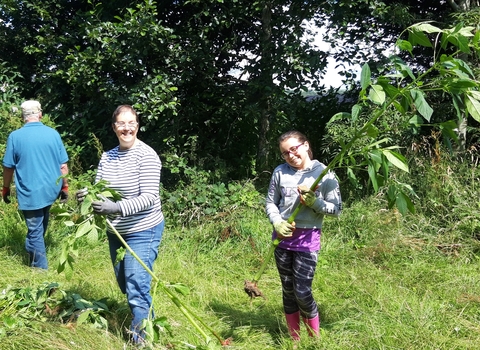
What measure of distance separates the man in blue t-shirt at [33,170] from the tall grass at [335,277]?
1.12 ft

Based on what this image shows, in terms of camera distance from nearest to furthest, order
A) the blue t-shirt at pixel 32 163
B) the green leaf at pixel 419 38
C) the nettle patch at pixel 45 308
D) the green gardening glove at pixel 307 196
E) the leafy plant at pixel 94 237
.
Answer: the green leaf at pixel 419 38 → the leafy plant at pixel 94 237 → the green gardening glove at pixel 307 196 → the nettle patch at pixel 45 308 → the blue t-shirt at pixel 32 163

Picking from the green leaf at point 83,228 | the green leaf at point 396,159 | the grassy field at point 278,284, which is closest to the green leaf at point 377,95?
the green leaf at point 396,159

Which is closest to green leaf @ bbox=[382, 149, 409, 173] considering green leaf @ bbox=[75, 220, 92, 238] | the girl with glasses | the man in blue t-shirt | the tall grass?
the girl with glasses

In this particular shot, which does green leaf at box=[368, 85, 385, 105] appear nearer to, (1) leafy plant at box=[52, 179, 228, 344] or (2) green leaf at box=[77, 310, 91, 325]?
(1) leafy plant at box=[52, 179, 228, 344]

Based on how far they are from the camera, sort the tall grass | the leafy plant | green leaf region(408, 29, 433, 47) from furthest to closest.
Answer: the tall grass → the leafy plant → green leaf region(408, 29, 433, 47)

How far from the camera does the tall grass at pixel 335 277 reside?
9.14ft

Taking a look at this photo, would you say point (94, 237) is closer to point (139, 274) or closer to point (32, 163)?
point (139, 274)

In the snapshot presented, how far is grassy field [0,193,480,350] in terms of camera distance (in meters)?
2.77

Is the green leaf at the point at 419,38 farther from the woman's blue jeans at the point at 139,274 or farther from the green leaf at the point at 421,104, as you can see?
the woman's blue jeans at the point at 139,274

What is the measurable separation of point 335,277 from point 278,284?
53cm

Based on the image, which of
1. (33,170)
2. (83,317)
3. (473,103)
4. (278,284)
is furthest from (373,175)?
(33,170)

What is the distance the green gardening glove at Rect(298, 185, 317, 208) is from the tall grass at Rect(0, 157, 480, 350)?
2.85 feet

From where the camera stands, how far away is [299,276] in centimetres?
275

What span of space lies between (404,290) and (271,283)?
3.73 feet
